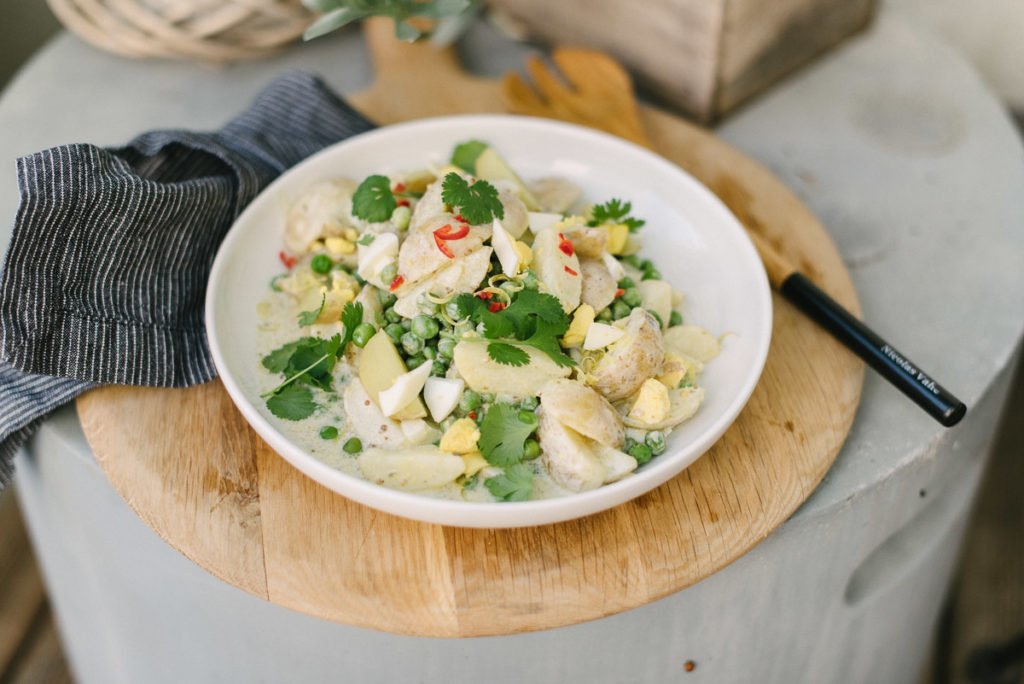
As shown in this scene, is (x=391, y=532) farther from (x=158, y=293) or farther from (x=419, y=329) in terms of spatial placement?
(x=158, y=293)

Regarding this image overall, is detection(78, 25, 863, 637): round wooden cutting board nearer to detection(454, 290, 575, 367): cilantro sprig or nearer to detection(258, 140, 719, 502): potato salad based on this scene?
detection(258, 140, 719, 502): potato salad

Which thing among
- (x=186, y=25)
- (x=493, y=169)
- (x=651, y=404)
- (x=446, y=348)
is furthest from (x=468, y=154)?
(x=186, y=25)

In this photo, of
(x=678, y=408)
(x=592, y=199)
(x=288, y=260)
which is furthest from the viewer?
(x=592, y=199)

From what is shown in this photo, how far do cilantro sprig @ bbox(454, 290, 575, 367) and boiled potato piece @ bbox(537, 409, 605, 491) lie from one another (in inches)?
3.4

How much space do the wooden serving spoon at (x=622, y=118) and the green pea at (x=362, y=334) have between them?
0.62m

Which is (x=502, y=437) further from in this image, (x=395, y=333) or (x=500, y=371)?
(x=395, y=333)

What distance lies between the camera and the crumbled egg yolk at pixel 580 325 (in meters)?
1.31

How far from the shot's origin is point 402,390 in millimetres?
1234

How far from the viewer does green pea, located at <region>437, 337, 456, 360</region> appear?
50.6 inches

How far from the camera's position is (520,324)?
1264mm

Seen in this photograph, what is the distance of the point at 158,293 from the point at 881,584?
4.02ft

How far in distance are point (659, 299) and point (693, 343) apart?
8cm

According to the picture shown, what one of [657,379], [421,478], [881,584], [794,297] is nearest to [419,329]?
[421,478]

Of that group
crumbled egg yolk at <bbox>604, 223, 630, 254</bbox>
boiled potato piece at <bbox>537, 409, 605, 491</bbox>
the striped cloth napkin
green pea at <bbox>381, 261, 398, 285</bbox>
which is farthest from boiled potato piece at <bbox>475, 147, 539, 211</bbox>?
boiled potato piece at <bbox>537, 409, 605, 491</bbox>
